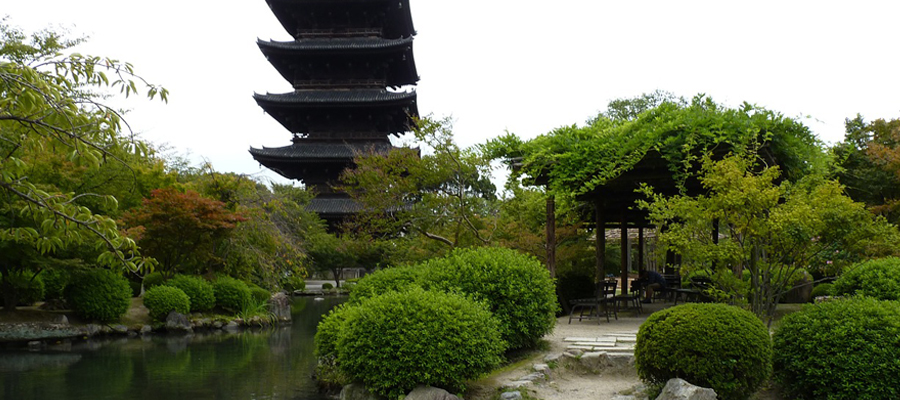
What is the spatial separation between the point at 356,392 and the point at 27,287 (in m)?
11.2

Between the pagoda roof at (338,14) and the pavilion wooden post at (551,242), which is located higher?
the pagoda roof at (338,14)

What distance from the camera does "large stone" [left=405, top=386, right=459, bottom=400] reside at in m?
5.88

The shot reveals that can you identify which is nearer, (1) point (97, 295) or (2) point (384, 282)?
(2) point (384, 282)

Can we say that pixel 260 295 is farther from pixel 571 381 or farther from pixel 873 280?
pixel 873 280

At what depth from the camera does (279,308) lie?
59.1ft

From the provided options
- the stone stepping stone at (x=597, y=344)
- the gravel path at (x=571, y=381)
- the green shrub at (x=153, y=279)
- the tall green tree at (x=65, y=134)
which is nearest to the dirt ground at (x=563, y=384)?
the gravel path at (x=571, y=381)

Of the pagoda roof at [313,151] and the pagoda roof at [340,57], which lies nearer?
the pagoda roof at [313,151]

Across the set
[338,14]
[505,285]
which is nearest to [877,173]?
[505,285]

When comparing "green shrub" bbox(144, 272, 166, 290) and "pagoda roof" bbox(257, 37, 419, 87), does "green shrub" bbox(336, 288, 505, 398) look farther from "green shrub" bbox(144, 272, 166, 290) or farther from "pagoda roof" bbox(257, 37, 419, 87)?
"pagoda roof" bbox(257, 37, 419, 87)

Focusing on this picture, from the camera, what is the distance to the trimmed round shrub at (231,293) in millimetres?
17078

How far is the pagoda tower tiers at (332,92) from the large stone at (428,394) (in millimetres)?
22211

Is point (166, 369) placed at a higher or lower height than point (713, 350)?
lower

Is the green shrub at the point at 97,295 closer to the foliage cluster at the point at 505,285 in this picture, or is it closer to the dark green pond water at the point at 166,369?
the dark green pond water at the point at 166,369

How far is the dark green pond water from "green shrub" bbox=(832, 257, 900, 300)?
641cm
